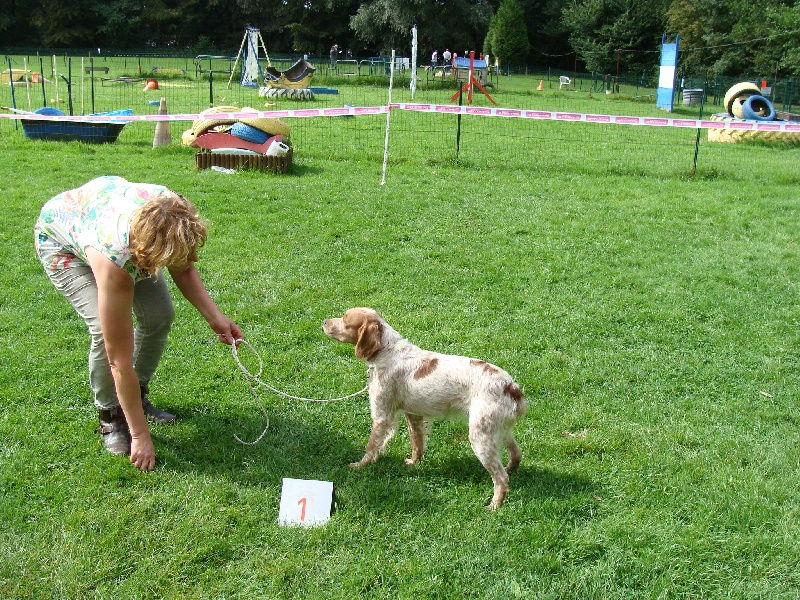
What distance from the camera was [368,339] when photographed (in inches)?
145

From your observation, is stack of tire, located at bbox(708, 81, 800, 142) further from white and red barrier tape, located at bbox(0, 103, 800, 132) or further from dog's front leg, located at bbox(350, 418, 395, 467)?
dog's front leg, located at bbox(350, 418, 395, 467)

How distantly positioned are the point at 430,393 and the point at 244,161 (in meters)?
7.39

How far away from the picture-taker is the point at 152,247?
3.01 m

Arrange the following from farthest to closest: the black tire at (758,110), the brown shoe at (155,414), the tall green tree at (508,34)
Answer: the tall green tree at (508,34) < the black tire at (758,110) < the brown shoe at (155,414)

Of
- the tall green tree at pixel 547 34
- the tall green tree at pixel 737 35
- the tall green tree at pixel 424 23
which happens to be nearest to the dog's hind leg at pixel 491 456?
the tall green tree at pixel 737 35

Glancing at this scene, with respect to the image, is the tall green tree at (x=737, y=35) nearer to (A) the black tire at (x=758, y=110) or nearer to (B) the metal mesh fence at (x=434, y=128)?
(B) the metal mesh fence at (x=434, y=128)

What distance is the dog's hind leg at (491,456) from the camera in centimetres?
344

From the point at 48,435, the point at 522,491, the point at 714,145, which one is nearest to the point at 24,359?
the point at 48,435

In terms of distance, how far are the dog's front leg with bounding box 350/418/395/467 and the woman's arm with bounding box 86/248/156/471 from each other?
3.91 ft

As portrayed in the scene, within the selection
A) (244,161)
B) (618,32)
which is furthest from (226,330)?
(618,32)

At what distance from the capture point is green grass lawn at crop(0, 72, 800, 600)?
313cm

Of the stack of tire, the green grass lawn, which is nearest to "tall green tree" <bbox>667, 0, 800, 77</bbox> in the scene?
the stack of tire

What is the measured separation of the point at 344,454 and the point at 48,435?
1.70 meters

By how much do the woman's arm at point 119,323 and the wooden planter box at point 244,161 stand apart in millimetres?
7070
